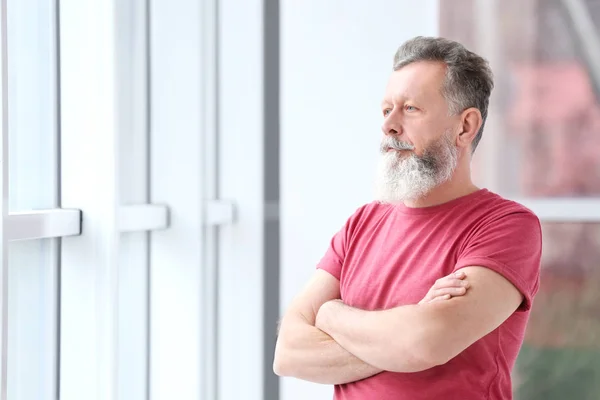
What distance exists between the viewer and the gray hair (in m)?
1.96

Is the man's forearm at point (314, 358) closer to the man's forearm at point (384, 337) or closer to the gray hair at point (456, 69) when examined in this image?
the man's forearm at point (384, 337)

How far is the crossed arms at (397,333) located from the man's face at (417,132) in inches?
11.5

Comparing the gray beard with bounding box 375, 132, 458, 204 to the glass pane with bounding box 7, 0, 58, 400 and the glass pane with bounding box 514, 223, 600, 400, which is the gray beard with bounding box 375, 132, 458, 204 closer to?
the glass pane with bounding box 7, 0, 58, 400

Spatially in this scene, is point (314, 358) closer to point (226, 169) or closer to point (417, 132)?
point (417, 132)

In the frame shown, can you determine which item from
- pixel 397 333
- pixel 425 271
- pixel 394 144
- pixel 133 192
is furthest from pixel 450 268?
pixel 133 192

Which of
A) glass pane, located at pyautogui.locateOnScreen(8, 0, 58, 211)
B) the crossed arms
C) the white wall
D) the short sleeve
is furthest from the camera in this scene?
the white wall

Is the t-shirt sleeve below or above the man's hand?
above

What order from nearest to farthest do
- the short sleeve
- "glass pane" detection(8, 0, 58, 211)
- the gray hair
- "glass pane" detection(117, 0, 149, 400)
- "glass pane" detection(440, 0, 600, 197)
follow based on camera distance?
"glass pane" detection(8, 0, 58, 211), the gray hair, the short sleeve, "glass pane" detection(117, 0, 149, 400), "glass pane" detection(440, 0, 600, 197)

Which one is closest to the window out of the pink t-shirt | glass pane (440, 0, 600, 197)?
glass pane (440, 0, 600, 197)

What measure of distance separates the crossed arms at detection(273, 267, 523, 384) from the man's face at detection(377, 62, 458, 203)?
29cm

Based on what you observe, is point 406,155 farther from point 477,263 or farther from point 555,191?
point 555,191

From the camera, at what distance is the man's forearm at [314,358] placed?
184 centimetres

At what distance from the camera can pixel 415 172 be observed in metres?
1.91

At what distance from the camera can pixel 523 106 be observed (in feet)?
9.69
